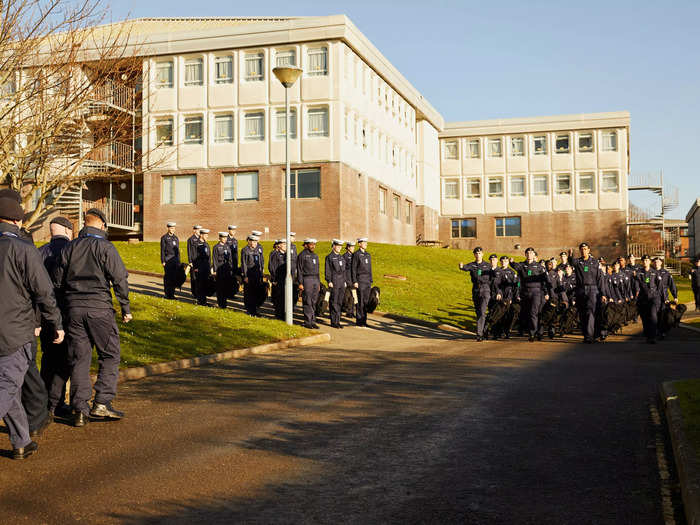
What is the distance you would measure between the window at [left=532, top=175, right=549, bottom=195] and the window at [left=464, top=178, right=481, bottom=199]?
13.8 feet

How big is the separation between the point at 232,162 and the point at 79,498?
3675cm

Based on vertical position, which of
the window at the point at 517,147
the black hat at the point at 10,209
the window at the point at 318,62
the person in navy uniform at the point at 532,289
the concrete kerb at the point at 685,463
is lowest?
the concrete kerb at the point at 685,463

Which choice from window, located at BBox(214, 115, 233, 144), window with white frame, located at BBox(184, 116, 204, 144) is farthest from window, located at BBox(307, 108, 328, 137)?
window with white frame, located at BBox(184, 116, 204, 144)

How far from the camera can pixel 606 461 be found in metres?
5.91

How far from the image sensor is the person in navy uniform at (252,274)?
19078 millimetres

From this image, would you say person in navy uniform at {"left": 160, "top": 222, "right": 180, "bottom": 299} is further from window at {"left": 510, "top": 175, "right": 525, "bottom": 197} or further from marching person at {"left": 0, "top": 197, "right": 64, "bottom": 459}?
window at {"left": 510, "top": 175, "right": 525, "bottom": 197}

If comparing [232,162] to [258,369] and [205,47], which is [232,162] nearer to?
[205,47]

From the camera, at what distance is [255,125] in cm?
4047

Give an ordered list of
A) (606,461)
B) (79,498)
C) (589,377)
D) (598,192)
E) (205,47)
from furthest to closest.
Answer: (598,192)
(205,47)
(589,377)
(606,461)
(79,498)

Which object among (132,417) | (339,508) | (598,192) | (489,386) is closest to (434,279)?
(489,386)

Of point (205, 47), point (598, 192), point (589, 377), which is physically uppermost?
point (205, 47)

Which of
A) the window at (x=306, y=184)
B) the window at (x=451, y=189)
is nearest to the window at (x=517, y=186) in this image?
the window at (x=451, y=189)

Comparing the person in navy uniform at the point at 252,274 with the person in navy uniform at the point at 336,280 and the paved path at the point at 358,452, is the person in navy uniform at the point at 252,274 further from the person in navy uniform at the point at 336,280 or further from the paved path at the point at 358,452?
→ the paved path at the point at 358,452

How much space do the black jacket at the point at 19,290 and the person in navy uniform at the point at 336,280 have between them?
12.6 metres
